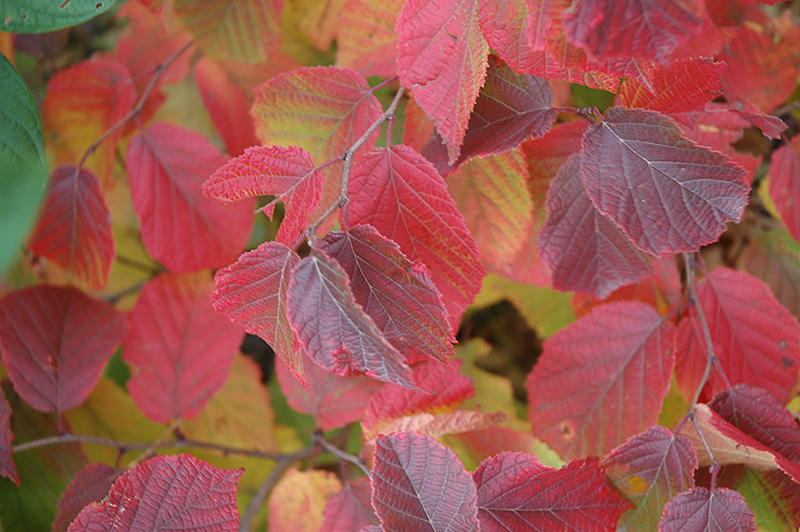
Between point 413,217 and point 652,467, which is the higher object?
point 413,217

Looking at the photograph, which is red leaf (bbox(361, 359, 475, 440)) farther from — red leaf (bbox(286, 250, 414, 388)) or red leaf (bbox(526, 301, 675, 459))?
red leaf (bbox(286, 250, 414, 388))

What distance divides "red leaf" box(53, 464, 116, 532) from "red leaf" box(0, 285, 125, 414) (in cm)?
13

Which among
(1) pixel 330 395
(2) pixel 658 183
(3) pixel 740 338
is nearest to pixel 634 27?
(2) pixel 658 183

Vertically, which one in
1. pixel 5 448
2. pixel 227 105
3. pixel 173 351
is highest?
pixel 227 105

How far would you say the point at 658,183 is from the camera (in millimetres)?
505

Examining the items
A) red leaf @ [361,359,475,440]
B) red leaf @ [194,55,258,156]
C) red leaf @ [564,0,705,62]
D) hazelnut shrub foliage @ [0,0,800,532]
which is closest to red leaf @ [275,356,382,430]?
hazelnut shrub foliage @ [0,0,800,532]

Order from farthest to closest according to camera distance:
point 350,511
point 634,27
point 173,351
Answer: point 173,351, point 350,511, point 634,27

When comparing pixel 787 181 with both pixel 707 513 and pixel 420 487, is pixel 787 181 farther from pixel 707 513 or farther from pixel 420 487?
pixel 420 487

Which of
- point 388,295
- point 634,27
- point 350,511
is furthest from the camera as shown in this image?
point 350,511

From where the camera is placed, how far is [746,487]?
0.62 meters

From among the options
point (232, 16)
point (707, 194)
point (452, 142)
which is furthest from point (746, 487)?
point (232, 16)

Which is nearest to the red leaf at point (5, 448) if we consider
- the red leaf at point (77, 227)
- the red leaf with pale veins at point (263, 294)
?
the red leaf at point (77, 227)

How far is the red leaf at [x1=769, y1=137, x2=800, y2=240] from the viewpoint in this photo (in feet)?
2.52

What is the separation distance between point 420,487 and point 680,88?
1.46ft
